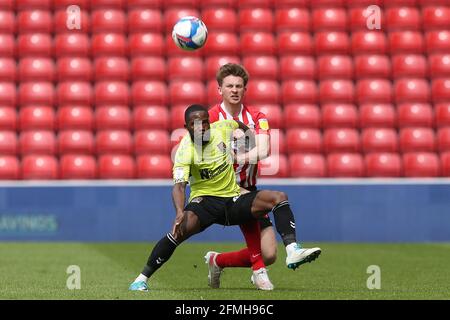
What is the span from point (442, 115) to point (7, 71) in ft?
23.3

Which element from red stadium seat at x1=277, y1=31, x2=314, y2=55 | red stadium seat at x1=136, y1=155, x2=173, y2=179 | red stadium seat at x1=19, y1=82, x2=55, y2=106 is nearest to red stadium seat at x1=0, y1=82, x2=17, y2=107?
red stadium seat at x1=19, y1=82, x2=55, y2=106

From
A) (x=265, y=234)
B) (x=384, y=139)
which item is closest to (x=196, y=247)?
(x=384, y=139)

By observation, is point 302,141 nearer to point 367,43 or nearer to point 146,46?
point 367,43

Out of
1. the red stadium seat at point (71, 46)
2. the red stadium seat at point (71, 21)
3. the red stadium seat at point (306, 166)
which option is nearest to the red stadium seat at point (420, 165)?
the red stadium seat at point (306, 166)

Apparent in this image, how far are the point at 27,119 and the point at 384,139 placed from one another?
18.4 feet

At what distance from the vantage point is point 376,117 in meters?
15.7

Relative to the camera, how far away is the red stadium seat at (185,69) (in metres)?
16.2

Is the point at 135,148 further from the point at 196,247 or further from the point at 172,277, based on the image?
the point at 172,277

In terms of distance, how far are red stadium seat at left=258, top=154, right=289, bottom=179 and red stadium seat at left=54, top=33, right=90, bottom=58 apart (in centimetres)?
378

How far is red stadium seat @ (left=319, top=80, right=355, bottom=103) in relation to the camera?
16.0 metres

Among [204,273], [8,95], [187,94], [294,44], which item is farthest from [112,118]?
[204,273]

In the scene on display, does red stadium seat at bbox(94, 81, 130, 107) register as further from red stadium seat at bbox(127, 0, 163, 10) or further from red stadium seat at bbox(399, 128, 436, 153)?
red stadium seat at bbox(399, 128, 436, 153)

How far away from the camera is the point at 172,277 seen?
9.15 metres
